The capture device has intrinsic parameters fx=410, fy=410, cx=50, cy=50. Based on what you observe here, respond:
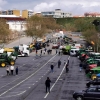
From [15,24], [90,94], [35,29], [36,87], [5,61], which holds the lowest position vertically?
[36,87]

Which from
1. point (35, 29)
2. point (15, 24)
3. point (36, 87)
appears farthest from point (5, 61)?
point (15, 24)

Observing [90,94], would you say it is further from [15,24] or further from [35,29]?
[15,24]

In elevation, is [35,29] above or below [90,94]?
above

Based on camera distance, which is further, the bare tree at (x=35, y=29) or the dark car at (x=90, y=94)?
the bare tree at (x=35, y=29)

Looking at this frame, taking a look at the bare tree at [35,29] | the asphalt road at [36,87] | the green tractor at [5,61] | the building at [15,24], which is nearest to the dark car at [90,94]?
the asphalt road at [36,87]

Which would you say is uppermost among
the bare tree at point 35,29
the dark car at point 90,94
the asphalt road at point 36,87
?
the bare tree at point 35,29

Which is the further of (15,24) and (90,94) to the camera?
(15,24)

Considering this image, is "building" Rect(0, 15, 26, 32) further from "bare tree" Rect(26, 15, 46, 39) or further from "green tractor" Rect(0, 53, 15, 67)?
"green tractor" Rect(0, 53, 15, 67)

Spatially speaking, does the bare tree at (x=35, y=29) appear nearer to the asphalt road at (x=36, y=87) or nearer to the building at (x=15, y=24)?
the building at (x=15, y=24)

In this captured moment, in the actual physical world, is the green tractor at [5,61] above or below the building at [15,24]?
below

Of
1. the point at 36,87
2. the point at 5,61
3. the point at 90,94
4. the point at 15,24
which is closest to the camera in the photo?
the point at 90,94

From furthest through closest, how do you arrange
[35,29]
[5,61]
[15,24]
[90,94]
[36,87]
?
1. [15,24]
2. [35,29]
3. [5,61]
4. [36,87]
5. [90,94]

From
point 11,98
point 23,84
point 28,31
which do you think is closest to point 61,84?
point 23,84

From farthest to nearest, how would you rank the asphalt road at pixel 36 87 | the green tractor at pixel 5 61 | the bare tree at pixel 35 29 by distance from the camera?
the bare tree at pixel 35 29 → the green tractor at pixel 5 61 → the asphalt road at pixel 36 87
